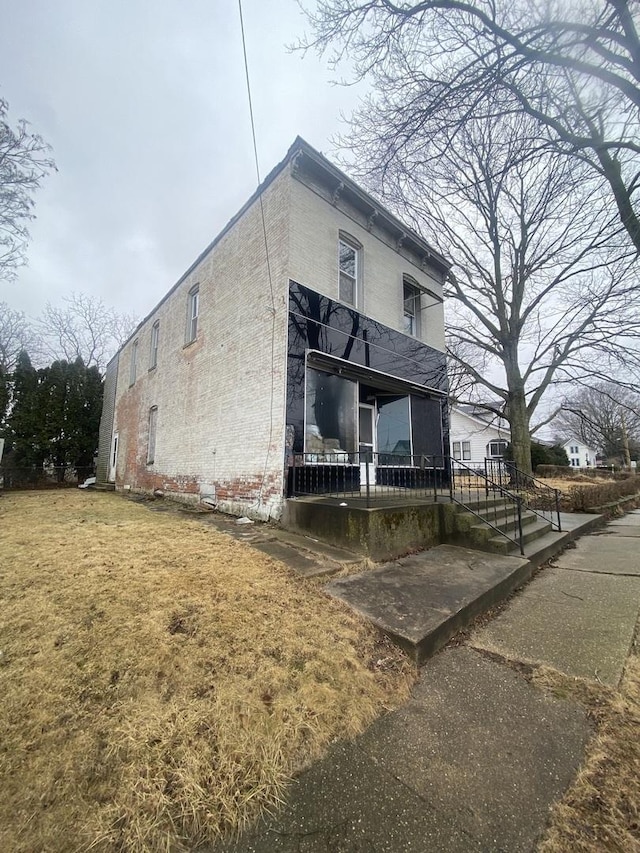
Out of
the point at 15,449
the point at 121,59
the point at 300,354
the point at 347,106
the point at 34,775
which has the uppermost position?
the point at 121,59

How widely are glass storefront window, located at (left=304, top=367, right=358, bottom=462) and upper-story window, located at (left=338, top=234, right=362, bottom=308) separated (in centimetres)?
196

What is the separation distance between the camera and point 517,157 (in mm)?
3904

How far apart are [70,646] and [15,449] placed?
54.1 feet

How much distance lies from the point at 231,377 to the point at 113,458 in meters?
10.0

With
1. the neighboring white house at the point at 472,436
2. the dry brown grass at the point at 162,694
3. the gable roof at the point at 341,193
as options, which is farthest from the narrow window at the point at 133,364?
the neighboring white house at the point at 472,436

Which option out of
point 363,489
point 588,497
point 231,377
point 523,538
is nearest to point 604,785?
point 523,538

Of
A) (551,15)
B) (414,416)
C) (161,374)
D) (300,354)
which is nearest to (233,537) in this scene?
(300,354)

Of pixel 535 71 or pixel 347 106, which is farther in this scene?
pixel 347 106

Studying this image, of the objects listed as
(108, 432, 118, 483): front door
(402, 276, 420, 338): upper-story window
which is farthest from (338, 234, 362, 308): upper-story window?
(108, 432, 118, 483): front door

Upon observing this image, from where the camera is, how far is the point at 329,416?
7012 millimetres

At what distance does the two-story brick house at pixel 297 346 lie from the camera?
647 centimetres

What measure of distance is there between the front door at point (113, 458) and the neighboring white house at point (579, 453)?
62126 millimetres

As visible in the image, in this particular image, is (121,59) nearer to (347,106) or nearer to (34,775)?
→ (347,106)

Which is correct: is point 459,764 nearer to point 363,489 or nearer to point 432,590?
point 432,590
